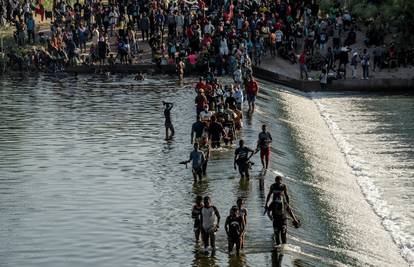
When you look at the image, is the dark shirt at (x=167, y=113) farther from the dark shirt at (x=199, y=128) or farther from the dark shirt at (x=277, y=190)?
the dark shirt at (x=277, y=190)

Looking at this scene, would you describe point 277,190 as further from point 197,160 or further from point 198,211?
point 197,160

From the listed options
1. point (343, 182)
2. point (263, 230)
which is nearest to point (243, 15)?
point (343, 182)

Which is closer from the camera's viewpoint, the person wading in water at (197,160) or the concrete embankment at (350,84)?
the person wading in water at (197,160)

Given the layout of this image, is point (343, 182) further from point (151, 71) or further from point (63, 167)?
point (151, 71)

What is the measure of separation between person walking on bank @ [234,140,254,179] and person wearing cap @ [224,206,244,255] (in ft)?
23.9

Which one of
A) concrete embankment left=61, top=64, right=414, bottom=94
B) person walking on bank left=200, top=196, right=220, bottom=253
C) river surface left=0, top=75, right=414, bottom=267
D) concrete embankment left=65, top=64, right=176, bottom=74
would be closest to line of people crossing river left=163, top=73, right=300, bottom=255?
person walking on bank left=200, top=196, right=220, bottom=253

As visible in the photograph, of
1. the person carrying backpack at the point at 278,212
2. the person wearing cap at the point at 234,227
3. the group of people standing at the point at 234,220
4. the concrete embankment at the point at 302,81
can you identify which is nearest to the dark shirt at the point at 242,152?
the group of people standing at the point at 234,220

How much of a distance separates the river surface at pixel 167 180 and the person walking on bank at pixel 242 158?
351 mm

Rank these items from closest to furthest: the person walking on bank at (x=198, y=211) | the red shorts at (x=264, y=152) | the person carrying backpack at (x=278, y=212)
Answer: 1. the person walking on bank at (x=198, y=211)
2. the person carrying backpack at (x=278, y=212)
3. the red shorts at (x=264, y=152)

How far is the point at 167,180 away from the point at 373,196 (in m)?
7.39

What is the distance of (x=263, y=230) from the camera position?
2853 cm

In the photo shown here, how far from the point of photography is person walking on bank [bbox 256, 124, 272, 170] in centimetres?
3416

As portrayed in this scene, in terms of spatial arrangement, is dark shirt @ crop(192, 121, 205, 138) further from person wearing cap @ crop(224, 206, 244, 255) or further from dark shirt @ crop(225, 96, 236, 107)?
person wearing cap @ crop(224, 206, 244, 255)

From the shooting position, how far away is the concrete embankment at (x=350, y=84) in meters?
61.8
